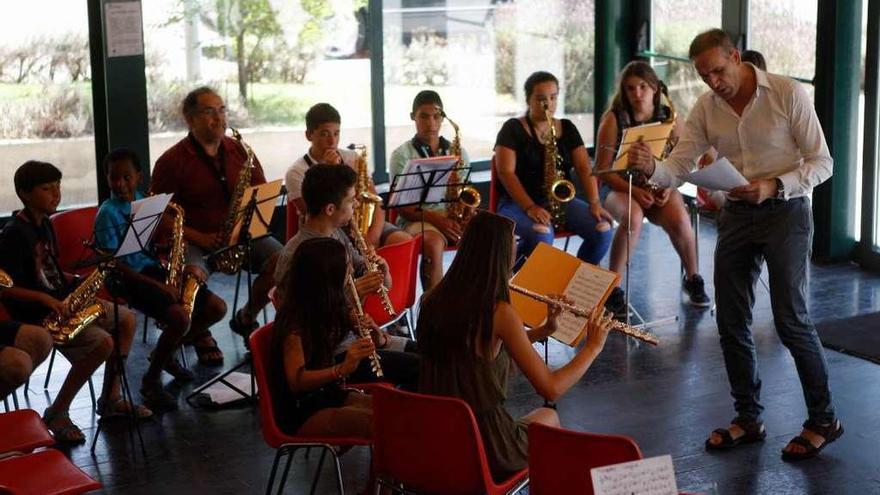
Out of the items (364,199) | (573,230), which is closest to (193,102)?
(364,199)

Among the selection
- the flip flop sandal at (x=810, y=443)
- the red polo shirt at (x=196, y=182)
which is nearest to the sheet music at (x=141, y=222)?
the red polo shirt at (x=196, y=182)

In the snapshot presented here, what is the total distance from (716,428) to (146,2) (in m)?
4.90

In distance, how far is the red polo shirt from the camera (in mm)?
6660

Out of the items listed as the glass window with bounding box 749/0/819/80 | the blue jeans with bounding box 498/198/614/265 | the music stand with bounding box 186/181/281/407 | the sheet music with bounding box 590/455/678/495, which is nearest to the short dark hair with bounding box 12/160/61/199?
the music stand with bounding box 186/181/281/407

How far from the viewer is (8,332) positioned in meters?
5.31

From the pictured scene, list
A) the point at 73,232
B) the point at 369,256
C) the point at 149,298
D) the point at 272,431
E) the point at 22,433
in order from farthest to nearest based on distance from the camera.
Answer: the point at 73,232 → the point at 149,298 → the point at 369,256 → the point at 272,431 → the point at 22,433

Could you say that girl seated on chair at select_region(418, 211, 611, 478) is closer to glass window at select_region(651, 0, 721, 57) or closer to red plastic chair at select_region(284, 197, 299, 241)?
red plastic chair at select_region(284, 197, 299, 241)

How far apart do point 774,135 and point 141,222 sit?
8.53ft

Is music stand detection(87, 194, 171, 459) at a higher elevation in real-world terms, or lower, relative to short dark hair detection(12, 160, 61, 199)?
lower

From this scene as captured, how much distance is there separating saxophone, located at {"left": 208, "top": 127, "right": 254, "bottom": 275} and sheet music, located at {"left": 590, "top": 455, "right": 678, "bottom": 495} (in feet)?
13.1

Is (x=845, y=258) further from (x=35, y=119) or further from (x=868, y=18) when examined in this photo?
(x=35, y=119)

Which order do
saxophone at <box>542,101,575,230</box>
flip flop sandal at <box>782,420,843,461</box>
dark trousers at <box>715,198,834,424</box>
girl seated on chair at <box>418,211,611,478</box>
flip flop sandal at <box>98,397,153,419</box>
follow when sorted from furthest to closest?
saxophone at <box>542,101,575,230</box>, flip flop sandal at <box>98,397,153,419</box>, flip flop sandal at <box>782,420,843,461</box>, dark trousers at <box>715,198,834,424</box>, girl seated on chair at <box>418,211,611,478</box>

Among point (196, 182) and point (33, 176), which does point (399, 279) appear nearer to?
point (196, 182)

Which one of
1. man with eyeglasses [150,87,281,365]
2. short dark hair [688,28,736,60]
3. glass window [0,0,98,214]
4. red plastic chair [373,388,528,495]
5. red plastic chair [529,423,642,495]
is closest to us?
red plastic chair [529,423,642,495]
